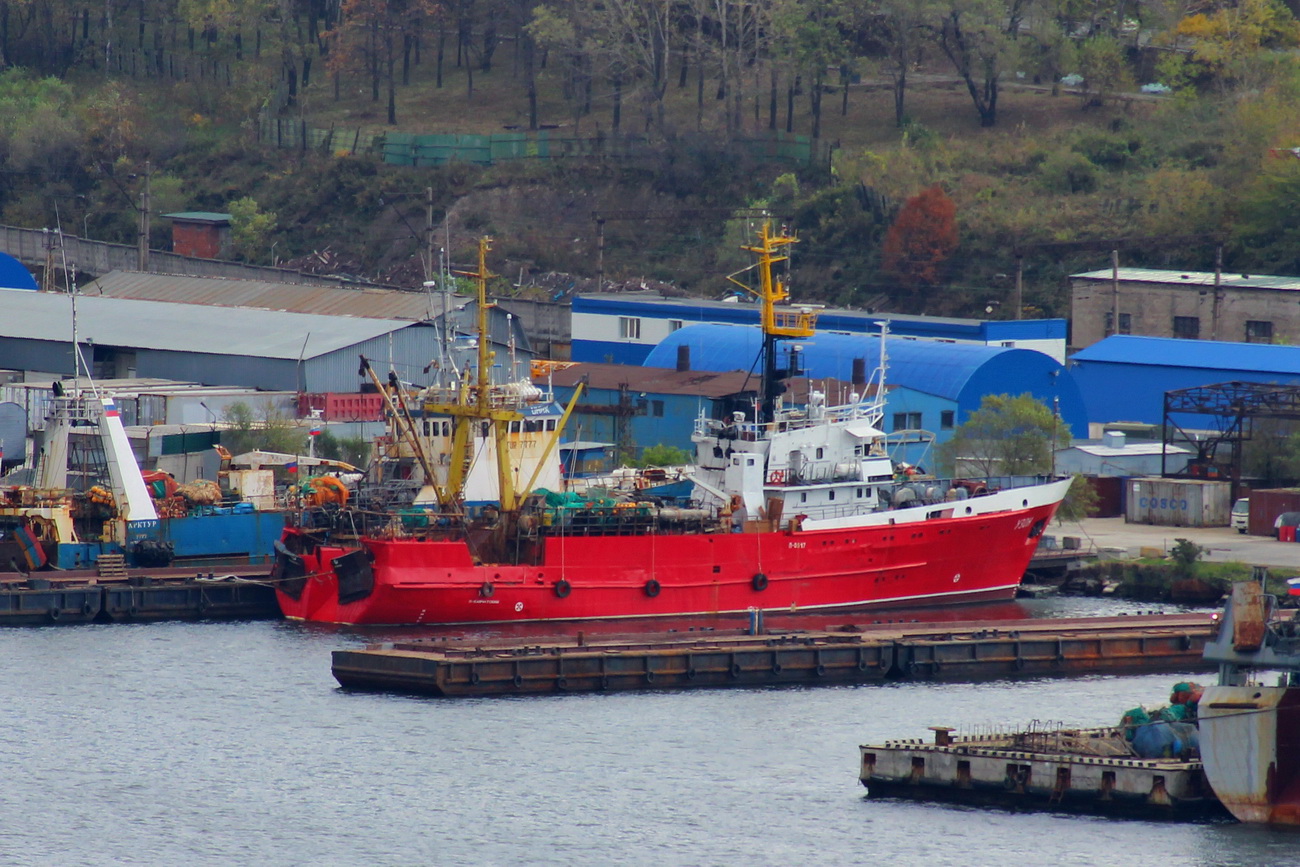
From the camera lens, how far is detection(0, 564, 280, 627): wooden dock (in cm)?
4941

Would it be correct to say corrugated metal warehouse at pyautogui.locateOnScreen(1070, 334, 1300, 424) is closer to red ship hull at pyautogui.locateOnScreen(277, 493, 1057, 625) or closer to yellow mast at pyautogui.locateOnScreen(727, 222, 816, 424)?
red ship hull at pyautogui.locateOnScreen(277, 493, 1057, 625)

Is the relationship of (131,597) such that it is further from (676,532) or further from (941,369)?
(941,369)

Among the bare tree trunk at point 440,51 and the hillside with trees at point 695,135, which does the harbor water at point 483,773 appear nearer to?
the hillside with trees at point 695,135

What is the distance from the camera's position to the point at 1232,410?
62.8m

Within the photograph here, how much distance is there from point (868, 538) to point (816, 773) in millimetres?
15570

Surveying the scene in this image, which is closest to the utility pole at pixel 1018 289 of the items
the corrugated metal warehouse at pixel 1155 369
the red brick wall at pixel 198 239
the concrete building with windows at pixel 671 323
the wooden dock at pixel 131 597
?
the concrete building with windows at pixel 671 323

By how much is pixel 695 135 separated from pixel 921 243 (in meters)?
15.6

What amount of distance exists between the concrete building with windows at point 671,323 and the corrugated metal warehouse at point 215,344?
9967 millimetres

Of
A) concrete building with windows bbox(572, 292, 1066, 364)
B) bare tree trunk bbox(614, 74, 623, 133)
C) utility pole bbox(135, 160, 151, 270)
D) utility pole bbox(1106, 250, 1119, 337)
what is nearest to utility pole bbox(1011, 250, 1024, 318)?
concrete building with windows bbox(572, 292, 1066, 364)

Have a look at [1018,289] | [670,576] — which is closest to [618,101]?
[1018,289]

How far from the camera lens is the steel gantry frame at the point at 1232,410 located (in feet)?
202

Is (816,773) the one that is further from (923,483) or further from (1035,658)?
(923,483)

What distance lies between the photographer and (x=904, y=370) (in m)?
68.2

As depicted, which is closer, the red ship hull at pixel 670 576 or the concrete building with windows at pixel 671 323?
the red ship hull at pixel 670 576
